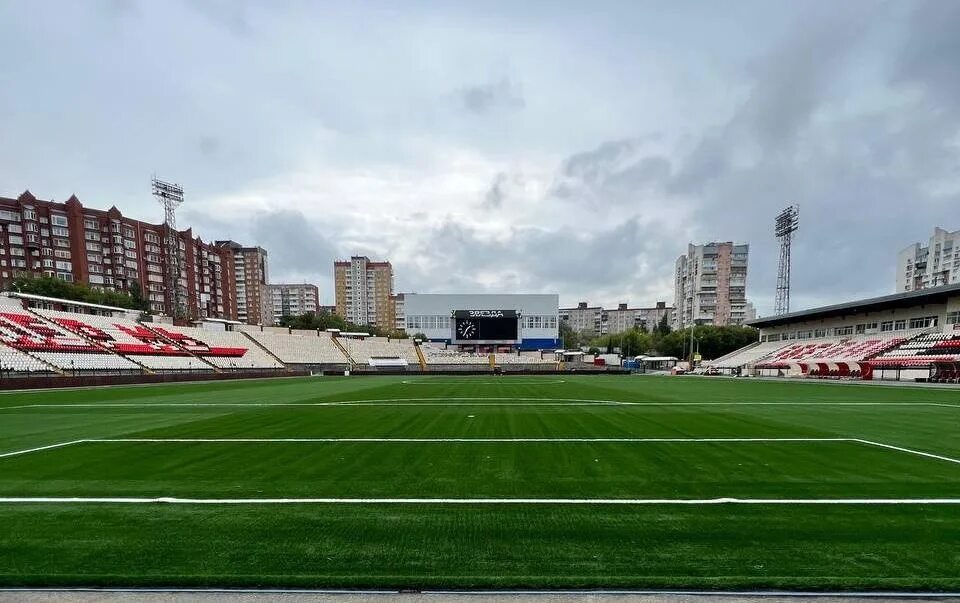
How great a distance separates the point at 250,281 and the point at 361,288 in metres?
33.5

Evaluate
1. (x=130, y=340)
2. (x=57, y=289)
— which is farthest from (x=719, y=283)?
(x=57, y=289)

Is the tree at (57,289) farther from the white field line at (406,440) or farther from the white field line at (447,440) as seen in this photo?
the white field line at (447,440)

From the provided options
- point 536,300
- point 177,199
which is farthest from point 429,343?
point 177,199

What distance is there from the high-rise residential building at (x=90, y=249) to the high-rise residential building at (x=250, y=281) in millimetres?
32504

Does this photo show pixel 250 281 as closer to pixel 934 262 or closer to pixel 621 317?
pixel 621 317

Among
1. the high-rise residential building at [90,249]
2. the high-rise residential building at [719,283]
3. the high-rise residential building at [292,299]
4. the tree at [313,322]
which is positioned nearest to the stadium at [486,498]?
the high-rise residential building at [90,249]

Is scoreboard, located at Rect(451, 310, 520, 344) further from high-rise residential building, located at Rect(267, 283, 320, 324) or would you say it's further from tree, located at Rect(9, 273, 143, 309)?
high-rise residential building, located at Rect(267, 283, 320, 324)

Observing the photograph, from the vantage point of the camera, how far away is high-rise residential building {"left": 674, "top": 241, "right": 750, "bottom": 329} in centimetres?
9606

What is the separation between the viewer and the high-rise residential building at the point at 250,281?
119 m

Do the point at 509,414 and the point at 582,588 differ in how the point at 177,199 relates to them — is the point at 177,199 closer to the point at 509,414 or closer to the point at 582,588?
the point at 509,414

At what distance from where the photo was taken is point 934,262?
86812 mm

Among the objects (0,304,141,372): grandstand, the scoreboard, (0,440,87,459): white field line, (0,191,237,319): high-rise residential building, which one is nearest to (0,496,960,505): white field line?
(0,440,87,459): white field line

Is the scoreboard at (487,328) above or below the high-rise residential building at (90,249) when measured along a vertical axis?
below

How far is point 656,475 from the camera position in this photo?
6.07 meters
